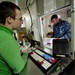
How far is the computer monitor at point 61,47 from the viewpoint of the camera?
1.36 m

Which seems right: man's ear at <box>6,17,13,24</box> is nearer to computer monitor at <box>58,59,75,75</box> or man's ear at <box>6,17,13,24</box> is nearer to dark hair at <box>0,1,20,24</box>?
dark hair at <box>0,1,20,24</box>

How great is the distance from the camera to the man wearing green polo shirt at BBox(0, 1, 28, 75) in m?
0.82

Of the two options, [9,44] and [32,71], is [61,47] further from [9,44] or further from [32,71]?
[9,44]

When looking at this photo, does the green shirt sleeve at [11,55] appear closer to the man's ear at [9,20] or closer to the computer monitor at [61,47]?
the man's ear at [9,20]

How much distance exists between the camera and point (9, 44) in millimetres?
821

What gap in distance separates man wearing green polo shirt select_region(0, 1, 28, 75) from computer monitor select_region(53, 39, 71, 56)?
62cm

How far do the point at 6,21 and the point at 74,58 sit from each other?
2.94ft

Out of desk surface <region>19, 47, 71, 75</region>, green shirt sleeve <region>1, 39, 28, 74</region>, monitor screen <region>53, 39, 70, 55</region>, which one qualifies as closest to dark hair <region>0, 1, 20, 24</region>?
green shirt sleeve <region>1, 39, 28, 74</region>

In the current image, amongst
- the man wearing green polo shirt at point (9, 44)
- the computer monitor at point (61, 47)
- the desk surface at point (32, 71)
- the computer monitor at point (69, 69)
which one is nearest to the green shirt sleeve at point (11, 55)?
the man wearing green polo shirt at point (9, 44)

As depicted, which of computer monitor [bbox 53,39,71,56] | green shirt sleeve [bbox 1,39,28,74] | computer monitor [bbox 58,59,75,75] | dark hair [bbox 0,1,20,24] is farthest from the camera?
computer monitor [bbox 53,39,71,56]

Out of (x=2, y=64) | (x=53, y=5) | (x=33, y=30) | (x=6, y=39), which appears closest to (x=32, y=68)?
(x=2, y=64)

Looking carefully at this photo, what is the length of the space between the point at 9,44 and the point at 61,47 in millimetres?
780

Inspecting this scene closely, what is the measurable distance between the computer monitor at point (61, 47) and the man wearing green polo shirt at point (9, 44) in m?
0.62

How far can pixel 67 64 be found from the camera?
1.22 metres
